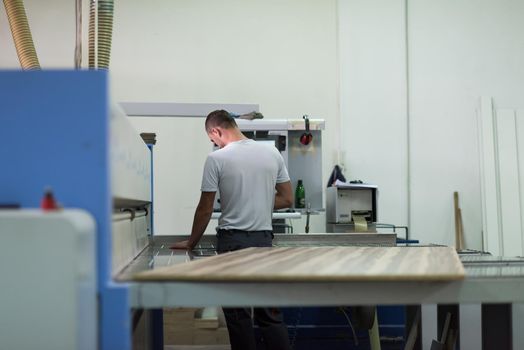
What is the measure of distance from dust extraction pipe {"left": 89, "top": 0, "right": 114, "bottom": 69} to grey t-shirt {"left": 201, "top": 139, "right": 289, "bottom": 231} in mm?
656

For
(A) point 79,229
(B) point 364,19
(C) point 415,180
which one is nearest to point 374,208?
(C) point 415,180

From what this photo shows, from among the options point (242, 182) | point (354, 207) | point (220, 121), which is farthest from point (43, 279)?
point (354, 207)

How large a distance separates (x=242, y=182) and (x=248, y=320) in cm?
61

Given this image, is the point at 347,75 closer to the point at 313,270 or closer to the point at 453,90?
the point at 453,90

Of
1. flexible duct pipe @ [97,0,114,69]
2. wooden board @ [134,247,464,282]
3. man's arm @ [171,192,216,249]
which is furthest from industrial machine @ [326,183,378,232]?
wooden board @ [134,247,464,282]

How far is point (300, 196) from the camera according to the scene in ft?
12.5

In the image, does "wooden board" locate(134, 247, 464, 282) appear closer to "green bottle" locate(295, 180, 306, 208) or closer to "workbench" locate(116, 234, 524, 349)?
"workbench" locate(116, 234, 524, 349)

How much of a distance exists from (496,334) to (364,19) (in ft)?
10.6

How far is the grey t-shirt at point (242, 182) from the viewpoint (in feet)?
8.20

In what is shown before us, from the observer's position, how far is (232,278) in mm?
1038

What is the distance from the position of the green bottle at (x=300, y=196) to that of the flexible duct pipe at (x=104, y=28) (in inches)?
78.5

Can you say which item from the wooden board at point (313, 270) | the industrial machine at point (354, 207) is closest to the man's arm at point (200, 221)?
the wooden board at point (313, 270)

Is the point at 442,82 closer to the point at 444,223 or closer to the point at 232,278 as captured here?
the point at 444,223

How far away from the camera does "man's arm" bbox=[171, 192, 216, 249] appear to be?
7.63 ft
